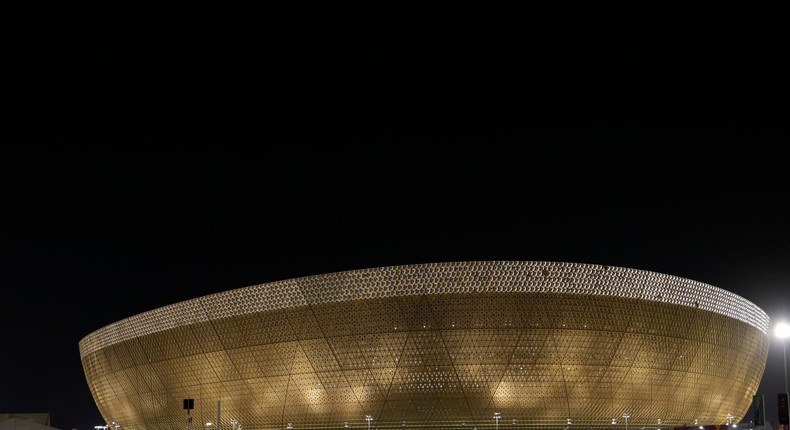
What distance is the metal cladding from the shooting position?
1887 inches

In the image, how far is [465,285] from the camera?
47.9 metres

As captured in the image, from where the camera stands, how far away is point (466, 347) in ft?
157

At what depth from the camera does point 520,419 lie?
49.9 meters

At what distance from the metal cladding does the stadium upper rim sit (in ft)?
0.22

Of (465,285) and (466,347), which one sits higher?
(465,285)

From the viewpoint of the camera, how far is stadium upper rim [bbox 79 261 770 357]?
1882 inches

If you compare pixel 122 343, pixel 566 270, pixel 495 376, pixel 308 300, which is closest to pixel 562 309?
pixel 566 270

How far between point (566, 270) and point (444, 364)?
8136mm

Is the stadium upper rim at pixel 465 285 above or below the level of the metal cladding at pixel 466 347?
above

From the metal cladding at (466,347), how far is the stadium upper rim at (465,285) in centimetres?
7

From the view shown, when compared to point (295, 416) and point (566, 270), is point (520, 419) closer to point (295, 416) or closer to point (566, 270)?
point (566, 270)

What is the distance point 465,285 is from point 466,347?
128 inches

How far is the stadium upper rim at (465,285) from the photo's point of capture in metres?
47.8

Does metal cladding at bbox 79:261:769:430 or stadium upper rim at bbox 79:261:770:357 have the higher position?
stadium upper rim at bbox 79:261:770:357
